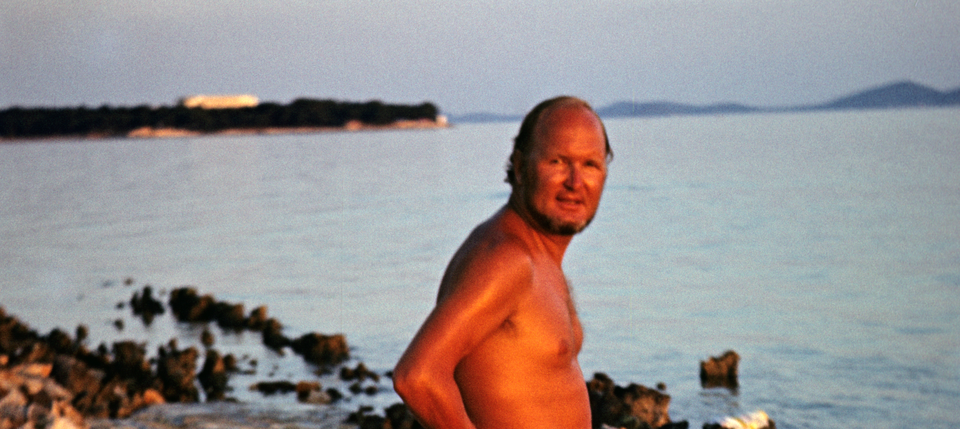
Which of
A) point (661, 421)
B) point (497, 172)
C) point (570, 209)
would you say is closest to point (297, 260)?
point (661, 421)

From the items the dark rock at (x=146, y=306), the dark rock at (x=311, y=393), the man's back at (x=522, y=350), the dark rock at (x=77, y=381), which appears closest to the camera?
the man's back at (x=522, y=350)

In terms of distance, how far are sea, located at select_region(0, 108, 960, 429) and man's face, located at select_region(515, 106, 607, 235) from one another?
7903mm

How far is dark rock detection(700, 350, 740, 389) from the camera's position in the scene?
47.2 ft

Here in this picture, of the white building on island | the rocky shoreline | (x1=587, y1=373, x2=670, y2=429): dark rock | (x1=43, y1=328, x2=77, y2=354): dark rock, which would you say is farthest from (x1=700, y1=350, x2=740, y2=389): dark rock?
the white building on island

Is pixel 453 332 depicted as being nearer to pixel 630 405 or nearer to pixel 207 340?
pixel 630 405

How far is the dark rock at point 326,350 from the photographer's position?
15.4 meters

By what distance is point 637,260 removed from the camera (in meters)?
27.9

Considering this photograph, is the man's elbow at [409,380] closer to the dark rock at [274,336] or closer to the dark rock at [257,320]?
the dark rock at [274,336]

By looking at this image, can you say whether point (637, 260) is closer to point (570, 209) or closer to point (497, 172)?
point (570, 209)

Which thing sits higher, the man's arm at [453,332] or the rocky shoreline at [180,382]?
the man's arm at [453,332]

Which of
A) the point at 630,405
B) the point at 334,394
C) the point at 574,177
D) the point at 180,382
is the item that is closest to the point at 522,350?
the point at 574,177

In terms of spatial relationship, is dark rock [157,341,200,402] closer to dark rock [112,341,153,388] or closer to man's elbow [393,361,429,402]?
dark rock [112,341,153,388]

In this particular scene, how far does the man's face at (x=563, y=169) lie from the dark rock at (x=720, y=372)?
11095 mm

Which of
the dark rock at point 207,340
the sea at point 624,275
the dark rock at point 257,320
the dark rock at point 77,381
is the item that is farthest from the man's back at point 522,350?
the dark rock at point 257,320
